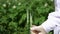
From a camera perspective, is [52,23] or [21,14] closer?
[52,23]

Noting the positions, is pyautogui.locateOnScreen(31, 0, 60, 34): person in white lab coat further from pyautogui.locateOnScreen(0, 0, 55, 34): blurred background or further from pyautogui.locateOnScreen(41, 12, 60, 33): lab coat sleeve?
pyautogui.locateOnScreen(0, 0, 55, 34): blurred background

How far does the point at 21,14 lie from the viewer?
162 centimetres

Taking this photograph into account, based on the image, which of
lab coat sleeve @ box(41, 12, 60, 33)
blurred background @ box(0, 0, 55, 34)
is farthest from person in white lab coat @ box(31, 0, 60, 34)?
blurred background @ box(0, 0, 55, 34)

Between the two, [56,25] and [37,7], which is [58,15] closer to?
[56,25]

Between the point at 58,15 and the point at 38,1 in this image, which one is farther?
the point at 38,1

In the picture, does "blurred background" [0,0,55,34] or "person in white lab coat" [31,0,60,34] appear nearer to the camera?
"person in white lab coat" [31,0,60,34]

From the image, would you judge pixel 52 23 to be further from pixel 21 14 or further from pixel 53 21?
pixel 21 14

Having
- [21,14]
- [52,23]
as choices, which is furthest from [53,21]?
[21,14]

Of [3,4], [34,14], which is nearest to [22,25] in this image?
[34,14]

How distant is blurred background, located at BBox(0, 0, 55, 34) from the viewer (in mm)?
1582

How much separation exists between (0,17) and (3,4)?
0.40ft

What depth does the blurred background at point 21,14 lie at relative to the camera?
158cm

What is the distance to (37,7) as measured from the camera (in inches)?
62.5

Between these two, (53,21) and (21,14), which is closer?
(53,21)
